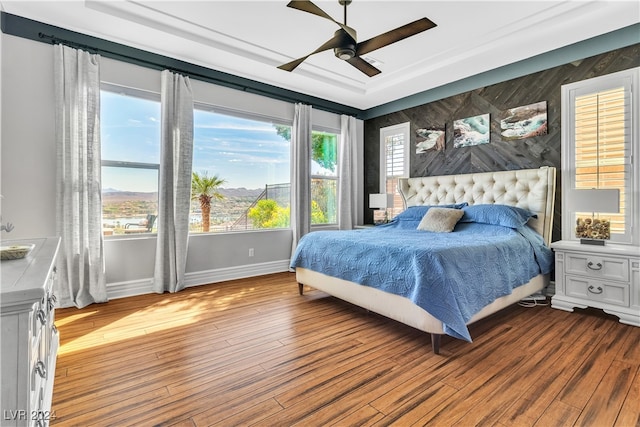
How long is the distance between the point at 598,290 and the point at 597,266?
220 millimetres

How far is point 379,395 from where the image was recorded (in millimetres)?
1797

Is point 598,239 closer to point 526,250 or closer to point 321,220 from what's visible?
point 526,250

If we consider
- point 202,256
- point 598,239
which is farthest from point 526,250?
point 202,256

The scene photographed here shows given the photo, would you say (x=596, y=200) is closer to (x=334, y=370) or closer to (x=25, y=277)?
(x=334, y=370)

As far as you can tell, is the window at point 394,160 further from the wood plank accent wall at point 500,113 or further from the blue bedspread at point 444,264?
the blue bedspread at point 444,264

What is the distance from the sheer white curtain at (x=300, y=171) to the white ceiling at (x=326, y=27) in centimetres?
87

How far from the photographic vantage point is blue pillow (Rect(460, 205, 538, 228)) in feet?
11.3

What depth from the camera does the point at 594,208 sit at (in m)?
2.96

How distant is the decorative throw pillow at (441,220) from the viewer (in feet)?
12.1

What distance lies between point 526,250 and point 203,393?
3.07 meters

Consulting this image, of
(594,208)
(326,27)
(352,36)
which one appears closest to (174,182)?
(326,27)

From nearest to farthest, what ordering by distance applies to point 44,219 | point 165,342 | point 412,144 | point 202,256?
point 165,342
point 44,219
point 202,256
point 412,144

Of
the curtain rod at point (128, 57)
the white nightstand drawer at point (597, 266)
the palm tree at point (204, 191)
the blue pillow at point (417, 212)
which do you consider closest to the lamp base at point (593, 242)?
the white nightstand drawer at point (597, 266)

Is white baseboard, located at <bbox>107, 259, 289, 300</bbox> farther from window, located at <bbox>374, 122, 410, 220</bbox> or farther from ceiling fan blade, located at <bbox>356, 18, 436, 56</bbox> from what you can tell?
ceiling fan blade, located at <bbox>356, 18, 436, 56</bbox>
